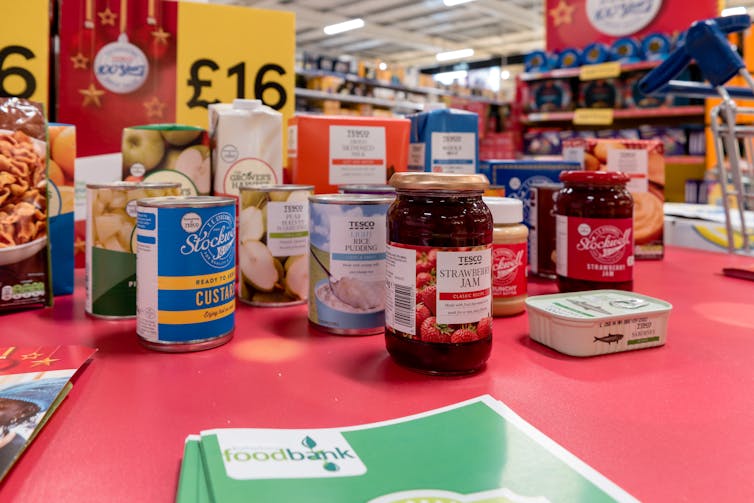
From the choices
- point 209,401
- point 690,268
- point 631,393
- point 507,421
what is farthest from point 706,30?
point 209,401

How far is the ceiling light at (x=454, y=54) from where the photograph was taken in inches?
553

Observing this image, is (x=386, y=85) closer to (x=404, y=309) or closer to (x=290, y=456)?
(x=404, y=309)

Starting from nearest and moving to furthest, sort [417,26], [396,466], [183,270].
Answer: [396,466]
[183,270]
[417,26]

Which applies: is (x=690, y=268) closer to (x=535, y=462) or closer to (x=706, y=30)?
(x=706, y=30)

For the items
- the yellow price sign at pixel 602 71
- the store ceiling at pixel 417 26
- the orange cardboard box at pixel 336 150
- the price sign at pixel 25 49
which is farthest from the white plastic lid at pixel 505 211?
the store ceiling at pixel 417 26

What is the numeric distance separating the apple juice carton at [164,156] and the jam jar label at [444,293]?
641mm

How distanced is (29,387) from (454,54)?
14725mm

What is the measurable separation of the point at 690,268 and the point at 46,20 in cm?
174

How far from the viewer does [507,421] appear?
1.96ft

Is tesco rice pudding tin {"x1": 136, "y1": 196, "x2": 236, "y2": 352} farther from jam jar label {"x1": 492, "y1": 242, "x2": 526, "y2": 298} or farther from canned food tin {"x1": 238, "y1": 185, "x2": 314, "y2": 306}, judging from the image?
jam jar label {"x1": 492, "y1": 242, "x2": 526, "y2": 298}

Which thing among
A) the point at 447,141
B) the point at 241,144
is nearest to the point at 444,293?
the point at 241,144

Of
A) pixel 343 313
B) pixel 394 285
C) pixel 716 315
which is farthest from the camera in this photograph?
pixel 716 315

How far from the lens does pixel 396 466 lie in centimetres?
50

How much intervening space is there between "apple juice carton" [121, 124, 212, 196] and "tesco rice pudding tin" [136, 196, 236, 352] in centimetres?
38
